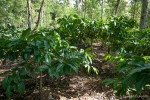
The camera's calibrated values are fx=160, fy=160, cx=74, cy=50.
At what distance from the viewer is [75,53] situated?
221 centimetres

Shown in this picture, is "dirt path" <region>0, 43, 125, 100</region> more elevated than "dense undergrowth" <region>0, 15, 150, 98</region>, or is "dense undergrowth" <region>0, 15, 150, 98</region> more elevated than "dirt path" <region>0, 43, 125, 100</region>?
"dense undergrowth" <region>0, 15, 150, 98</region>

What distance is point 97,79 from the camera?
3.58 metres

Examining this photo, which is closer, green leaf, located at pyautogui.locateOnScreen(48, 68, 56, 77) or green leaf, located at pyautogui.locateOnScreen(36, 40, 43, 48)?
green leaf, located at pyautogui.locateOnScreen(48, 68, 56, 77)

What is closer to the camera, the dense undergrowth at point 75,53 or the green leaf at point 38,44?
the dense undergrowth at point 75,53

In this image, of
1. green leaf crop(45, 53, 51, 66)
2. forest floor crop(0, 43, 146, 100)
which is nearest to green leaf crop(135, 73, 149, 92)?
green leaf crop(45, 53, 51, 66)

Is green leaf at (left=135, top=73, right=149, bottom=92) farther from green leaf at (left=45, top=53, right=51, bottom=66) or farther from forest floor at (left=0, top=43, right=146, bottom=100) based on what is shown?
forest floor at (left=0, top=43, right=146, bottom=100)

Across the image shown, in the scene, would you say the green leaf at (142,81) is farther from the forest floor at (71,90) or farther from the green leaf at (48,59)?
the forest floor at (71,90)

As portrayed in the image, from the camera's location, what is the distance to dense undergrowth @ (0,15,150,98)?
128 centimetres

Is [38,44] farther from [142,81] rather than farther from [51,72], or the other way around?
[142,81]

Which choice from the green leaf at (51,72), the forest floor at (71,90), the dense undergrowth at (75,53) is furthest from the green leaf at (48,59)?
the forest floor at (71,90)

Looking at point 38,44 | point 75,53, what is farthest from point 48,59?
point 75,53

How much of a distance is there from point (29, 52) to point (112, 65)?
3032mm

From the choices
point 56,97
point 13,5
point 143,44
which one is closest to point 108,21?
point 143,44

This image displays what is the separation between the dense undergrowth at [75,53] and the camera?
128 centimetres
